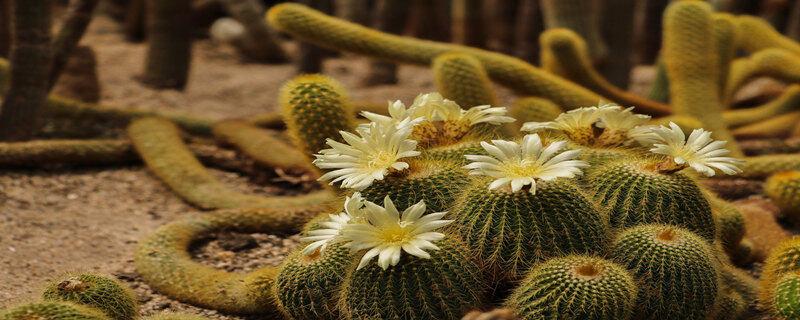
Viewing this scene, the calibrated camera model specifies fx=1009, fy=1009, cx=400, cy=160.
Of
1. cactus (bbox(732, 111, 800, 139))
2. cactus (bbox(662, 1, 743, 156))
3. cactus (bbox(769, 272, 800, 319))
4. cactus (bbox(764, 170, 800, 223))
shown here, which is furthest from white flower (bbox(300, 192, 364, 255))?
cactus (bbox(732, 111, 800, 139))

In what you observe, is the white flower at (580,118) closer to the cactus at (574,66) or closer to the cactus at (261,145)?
the cactus at (261,145)

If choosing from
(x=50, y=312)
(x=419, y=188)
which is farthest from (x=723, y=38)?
(x=50, y=312)

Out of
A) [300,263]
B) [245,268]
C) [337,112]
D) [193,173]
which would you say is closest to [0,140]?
[193,173]

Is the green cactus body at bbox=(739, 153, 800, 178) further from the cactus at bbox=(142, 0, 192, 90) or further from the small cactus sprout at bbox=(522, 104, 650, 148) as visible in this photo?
the cactus at bbox=(142, 0, 192, 90)

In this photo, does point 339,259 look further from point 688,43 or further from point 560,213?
point 688,43

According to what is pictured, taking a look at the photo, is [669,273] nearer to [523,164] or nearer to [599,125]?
[523,164]
